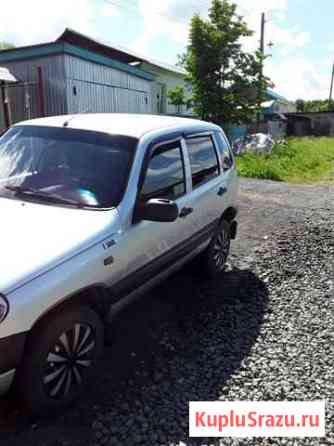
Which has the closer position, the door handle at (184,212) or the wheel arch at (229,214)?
the door handle at (184,212)

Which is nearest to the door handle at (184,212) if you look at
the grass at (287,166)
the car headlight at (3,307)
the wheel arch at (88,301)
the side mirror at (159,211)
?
the side mirror at (159,211)

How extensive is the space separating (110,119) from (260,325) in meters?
2.51

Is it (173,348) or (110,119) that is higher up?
(110,119)

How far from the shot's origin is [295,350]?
3.54m

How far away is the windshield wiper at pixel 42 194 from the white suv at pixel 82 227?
0.01m

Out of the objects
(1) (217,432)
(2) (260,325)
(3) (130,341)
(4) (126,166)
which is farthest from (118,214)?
(2) (260,325)

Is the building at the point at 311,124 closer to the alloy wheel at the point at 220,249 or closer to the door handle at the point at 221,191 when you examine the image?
the alloy wheel at the point at 220,249

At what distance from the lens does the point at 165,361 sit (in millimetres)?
3307

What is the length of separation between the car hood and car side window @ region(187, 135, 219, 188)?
1457mm

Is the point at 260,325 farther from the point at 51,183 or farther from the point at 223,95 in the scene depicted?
the point at 223,95

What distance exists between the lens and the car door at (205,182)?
4160mm

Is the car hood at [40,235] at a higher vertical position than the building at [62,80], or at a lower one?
lower

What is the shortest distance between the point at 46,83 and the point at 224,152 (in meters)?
11.4

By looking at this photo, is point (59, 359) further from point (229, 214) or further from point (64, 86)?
point (64, 86)
